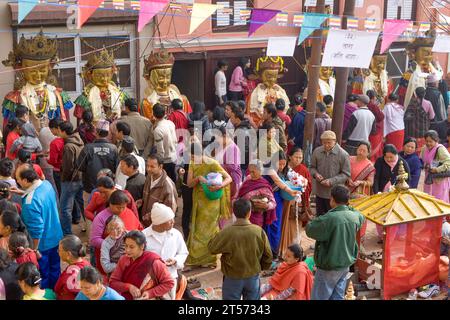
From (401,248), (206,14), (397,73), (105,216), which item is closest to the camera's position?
(105,216)

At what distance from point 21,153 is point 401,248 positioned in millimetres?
4118

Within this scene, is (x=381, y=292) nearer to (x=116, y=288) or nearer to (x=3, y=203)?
(x=116, y=288)

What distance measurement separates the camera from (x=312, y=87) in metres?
10.2

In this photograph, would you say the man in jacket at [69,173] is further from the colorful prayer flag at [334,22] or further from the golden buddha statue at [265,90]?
the golden buddha statue at [265,90]

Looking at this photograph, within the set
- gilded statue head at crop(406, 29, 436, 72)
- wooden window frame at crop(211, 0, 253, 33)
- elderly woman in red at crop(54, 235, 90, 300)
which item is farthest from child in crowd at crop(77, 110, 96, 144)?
gilded statue head at crop(406, 29, 436, 72)

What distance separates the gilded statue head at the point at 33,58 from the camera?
11.3 m

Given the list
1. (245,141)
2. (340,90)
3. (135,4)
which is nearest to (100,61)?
(135,4)

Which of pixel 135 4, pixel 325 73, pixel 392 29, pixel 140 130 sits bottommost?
pixel 140 130

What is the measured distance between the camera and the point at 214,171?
27.2ft

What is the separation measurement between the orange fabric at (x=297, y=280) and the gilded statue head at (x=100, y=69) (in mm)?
5883

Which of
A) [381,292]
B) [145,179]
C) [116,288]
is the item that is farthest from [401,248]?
[116,288]

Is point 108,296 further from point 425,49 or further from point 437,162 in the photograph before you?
point 425,49

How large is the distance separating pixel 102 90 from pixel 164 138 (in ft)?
7.96

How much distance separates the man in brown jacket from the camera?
7.69 meters
